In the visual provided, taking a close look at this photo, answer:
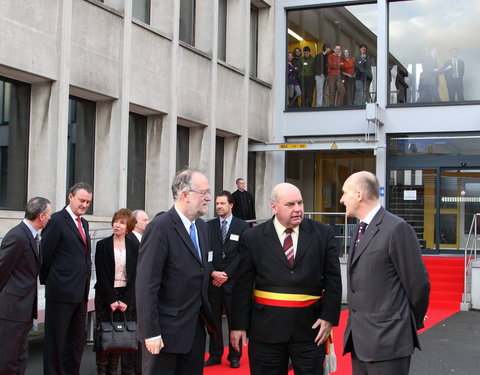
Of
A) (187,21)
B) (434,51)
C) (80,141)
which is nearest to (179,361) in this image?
(80,141)

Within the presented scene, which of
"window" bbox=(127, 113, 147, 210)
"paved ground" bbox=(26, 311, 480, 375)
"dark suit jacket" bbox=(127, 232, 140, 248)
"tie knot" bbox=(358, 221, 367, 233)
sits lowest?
"paved ground" bbox=(26, 311, 480, 375)

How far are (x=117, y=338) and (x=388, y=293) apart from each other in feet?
11.9

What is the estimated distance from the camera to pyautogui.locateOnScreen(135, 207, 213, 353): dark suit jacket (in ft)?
15.8

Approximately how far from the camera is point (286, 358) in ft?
17.6

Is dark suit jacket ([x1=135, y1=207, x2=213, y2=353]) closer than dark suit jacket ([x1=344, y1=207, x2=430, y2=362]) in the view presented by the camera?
No

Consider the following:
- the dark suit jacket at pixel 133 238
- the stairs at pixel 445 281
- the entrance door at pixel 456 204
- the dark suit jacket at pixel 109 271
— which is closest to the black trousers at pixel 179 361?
the dark suit jacket at pixel 109 271

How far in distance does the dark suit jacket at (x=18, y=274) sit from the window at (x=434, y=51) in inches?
620

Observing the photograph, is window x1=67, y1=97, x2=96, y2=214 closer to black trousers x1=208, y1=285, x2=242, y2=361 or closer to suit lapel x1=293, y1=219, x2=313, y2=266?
black trousers x1=208, y1=285, x2=242, y2=361

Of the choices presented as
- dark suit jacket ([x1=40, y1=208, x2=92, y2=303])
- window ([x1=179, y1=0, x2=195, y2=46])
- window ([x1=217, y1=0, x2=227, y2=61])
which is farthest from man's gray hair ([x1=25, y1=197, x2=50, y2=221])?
window ([x1=217, y1=0, x2=227, y2=61])

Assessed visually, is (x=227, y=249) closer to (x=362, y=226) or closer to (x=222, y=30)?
(x=362, y=226)

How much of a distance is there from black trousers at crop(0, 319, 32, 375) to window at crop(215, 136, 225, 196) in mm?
13095

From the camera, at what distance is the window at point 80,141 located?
14.4 meters

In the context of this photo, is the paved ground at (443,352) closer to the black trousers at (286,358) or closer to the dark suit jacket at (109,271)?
the dark suit jacket at (109,271)

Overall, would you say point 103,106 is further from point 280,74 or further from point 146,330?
point 146,330
